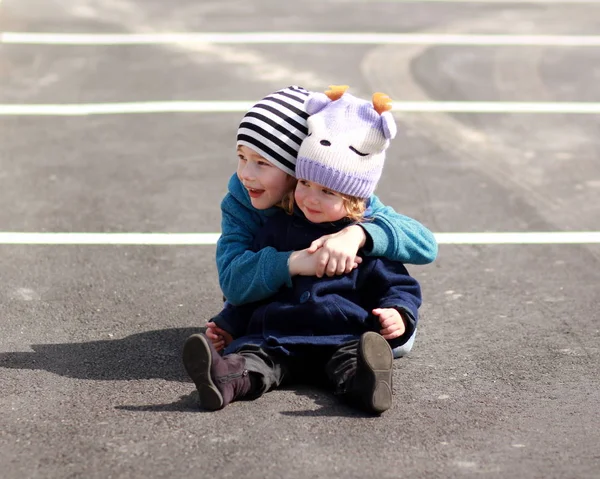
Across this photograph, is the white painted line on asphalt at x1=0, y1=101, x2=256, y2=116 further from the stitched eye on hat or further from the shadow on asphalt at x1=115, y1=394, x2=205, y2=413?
the shadow on asphalt at x1=115, y1=394, x2=205, y2=413

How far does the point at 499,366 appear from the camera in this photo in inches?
193

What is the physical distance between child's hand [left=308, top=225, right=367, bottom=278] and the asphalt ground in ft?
1.75

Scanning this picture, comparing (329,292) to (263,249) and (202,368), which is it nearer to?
(263,249)

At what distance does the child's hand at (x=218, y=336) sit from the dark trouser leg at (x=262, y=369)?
0.24 m

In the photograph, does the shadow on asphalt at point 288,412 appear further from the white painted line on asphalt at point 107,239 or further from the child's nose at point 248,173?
the white painted line on asphalt at point 107,239

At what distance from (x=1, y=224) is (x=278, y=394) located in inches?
107

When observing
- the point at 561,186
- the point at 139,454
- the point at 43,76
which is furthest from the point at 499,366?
the point at 43,76

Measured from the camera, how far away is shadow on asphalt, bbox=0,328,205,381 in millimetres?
4742

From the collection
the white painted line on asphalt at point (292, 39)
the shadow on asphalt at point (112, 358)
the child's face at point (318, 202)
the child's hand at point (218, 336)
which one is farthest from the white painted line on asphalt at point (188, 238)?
the white painted line on asphalt at point (292, 39)

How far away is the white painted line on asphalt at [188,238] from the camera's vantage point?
6.35 m

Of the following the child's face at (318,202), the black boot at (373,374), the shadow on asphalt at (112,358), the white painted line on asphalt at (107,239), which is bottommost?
A: the white painted line on asphalt at (107,239)

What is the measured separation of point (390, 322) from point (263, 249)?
0.62m

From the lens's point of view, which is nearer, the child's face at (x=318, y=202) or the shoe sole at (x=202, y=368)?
the shoe sole at (x=202, y=368)

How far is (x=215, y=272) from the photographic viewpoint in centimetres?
598
